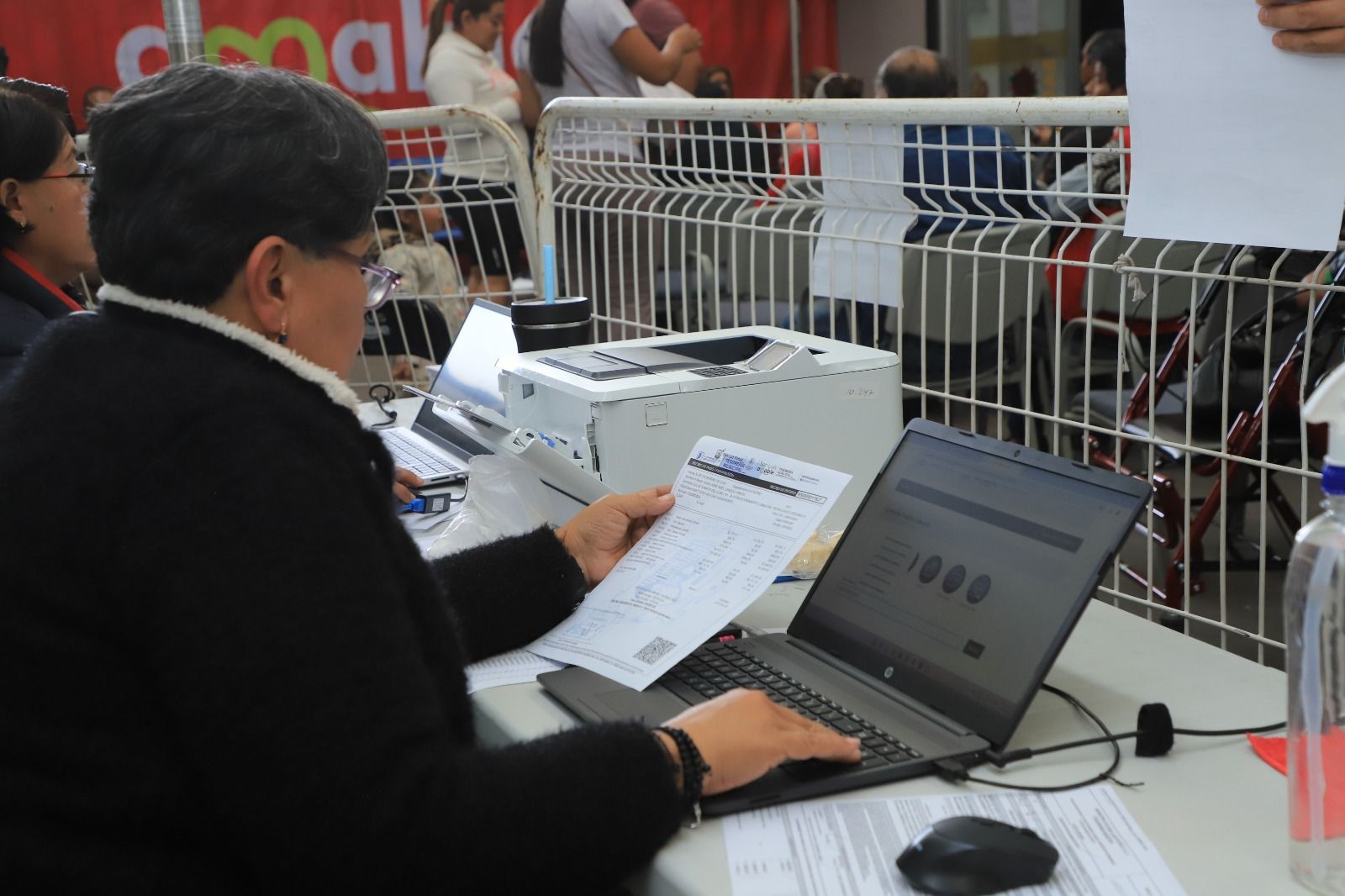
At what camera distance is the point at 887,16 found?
7.12m

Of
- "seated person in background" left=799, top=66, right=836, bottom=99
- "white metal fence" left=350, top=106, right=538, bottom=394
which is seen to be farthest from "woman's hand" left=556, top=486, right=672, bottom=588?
"seated person in background" left=799, top=66, right=836, bottom=99

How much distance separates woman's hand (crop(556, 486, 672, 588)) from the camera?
55.3 inches

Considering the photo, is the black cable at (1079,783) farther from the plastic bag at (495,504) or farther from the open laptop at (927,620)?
the plastic bag at (495,504)

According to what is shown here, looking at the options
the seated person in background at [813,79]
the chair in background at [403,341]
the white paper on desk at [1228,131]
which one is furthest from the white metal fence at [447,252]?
the seated person in background at [813,79]

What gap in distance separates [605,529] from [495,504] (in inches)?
11.8

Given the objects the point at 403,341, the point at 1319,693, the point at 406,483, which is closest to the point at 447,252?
the point at 403,341

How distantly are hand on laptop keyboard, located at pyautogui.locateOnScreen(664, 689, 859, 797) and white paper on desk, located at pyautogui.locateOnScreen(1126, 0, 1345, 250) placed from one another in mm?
641

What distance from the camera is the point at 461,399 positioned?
81.2 inches

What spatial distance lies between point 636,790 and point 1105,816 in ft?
1.10

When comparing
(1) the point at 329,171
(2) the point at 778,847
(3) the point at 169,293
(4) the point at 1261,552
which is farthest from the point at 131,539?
(4) the point at 1261,552

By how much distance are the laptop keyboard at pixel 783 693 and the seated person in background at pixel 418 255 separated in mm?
1646

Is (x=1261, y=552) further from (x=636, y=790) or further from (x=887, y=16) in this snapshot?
(x=887, y=16)

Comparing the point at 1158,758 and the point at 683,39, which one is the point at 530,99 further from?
the point at 1158,758

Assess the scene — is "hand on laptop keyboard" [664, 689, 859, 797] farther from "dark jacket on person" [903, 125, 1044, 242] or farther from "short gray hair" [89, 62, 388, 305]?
"dark jacket on person" [903, 125, 1044, 242]
